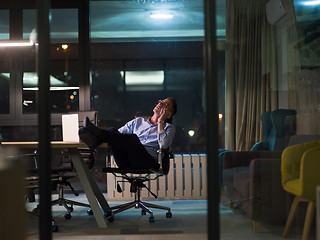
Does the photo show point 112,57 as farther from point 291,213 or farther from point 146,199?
point 291,213

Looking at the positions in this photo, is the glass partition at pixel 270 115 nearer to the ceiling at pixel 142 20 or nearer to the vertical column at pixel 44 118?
the vertical column at pixel 44 118

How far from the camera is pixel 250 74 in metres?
3.29

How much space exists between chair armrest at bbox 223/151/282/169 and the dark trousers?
49.0 inches

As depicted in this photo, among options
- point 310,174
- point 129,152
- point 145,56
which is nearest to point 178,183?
point 129,152

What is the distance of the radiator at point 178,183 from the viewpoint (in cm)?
541

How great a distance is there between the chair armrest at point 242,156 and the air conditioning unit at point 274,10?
1.02 m

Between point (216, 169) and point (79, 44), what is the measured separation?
13.3 ft

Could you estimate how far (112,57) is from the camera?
6.65 meters

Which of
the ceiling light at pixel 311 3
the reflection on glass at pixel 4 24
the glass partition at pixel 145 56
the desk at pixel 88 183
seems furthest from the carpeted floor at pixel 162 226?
the reflection on glass at pixel 4 24

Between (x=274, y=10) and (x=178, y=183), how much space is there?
2849mm

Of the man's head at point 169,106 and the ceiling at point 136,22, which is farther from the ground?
the ceiling at point 136,22

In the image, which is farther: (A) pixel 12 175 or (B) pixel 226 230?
(B) pixel 226 230

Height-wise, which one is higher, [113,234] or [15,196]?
[15,196]

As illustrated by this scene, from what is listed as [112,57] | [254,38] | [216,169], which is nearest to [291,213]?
[216,169]
